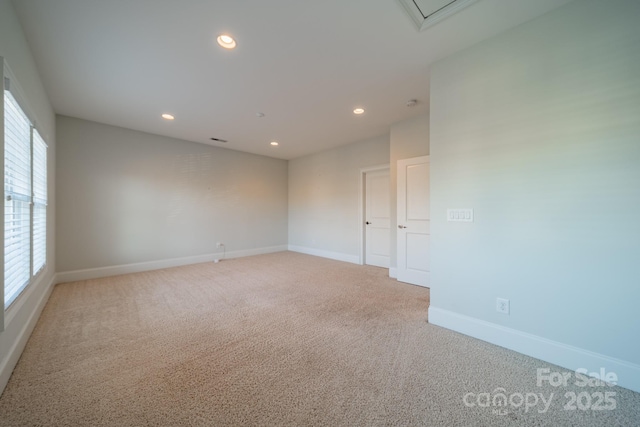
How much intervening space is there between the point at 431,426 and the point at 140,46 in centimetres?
371

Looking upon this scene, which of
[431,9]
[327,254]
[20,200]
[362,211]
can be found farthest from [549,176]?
[327,254]

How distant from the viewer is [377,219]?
16.8ft

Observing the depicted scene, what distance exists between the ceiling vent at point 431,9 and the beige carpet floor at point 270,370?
9.06 feet

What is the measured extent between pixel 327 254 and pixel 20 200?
500 centimetres

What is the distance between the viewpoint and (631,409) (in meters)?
1.39

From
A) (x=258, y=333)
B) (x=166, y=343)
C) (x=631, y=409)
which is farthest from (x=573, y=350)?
(x=166, y=343)

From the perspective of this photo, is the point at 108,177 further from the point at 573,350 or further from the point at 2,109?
the point at 573,350

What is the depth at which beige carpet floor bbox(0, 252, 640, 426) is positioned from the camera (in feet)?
4.40

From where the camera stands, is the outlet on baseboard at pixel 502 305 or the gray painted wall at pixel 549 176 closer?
the gray painted wall at pixel 549 176

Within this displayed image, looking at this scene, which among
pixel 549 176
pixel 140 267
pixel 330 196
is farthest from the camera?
pixel 330 196

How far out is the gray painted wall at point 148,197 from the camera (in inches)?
157

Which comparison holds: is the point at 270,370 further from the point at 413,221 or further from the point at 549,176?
the point at 413,221

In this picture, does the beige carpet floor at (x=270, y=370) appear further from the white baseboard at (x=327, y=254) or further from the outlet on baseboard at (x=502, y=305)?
the white baseboard at (x=327, y=254)

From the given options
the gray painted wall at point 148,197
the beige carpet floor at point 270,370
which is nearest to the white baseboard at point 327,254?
the gray painted wall at point 148,197
